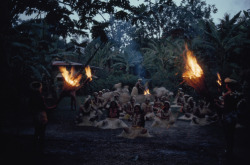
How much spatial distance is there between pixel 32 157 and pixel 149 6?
5120mm

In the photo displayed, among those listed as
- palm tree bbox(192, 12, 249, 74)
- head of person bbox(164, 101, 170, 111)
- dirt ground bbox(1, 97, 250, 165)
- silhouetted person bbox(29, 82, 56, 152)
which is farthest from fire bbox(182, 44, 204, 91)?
palm tree bbox(192, 12, 249, 74)

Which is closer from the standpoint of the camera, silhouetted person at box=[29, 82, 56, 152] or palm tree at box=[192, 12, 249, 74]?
silhouetted person at box=[29, 82, 56, 152]

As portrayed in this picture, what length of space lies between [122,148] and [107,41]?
320 cm

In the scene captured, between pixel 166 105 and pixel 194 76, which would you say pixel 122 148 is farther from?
pixel 166 105

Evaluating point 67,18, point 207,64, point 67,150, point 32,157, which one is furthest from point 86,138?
point 207,64

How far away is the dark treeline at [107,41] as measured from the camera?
529cm

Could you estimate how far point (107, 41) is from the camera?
5.16 m

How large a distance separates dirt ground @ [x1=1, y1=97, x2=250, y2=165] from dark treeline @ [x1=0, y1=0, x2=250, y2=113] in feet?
5.26

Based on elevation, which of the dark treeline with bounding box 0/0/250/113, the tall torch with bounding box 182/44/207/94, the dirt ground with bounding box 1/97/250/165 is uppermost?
the dark treeline with bounding box 0/0/250/113

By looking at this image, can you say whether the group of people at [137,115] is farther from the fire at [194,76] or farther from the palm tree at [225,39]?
the palm tree at [225,39]

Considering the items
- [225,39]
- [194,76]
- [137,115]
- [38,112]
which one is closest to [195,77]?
[194,76]

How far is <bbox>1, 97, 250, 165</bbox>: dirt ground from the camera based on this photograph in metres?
5.11

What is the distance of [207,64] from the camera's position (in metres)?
18.2

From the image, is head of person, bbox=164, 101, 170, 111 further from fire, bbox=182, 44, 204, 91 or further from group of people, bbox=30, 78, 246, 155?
fire, bbox=182, 44, 204, 91
